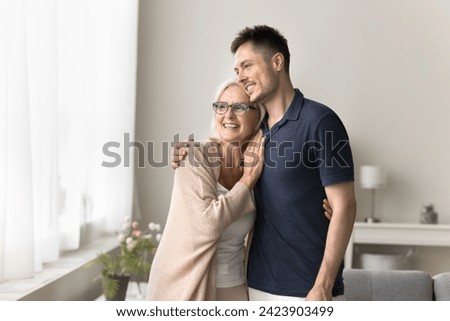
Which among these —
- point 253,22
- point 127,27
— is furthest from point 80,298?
point 253,22

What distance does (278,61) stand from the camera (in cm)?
191

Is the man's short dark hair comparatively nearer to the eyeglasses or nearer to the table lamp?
the eyeglasses

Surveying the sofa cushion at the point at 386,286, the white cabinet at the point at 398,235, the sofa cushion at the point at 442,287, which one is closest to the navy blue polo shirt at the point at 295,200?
the sofa cushion at the point at 386,286

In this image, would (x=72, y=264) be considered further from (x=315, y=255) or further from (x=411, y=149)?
(x=411, y=149)

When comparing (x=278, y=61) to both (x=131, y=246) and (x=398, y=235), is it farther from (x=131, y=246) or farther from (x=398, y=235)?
(x=398, y=235)

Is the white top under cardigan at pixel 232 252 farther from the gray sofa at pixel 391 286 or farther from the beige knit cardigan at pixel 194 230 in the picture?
the gray sofa at pixel 391 286

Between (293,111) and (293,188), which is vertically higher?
(293,111)

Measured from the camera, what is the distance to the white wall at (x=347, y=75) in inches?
206

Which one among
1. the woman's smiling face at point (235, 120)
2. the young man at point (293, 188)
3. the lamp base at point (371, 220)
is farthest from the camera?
the lamp base at point (371, 220)

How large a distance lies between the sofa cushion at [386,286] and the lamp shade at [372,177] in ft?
7.59

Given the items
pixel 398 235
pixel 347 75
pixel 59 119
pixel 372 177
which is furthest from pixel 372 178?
pixel 59 119

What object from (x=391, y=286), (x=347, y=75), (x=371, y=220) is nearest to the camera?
(x=391, y=286)

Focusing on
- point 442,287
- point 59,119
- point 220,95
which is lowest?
point 442,287

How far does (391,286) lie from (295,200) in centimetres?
105
